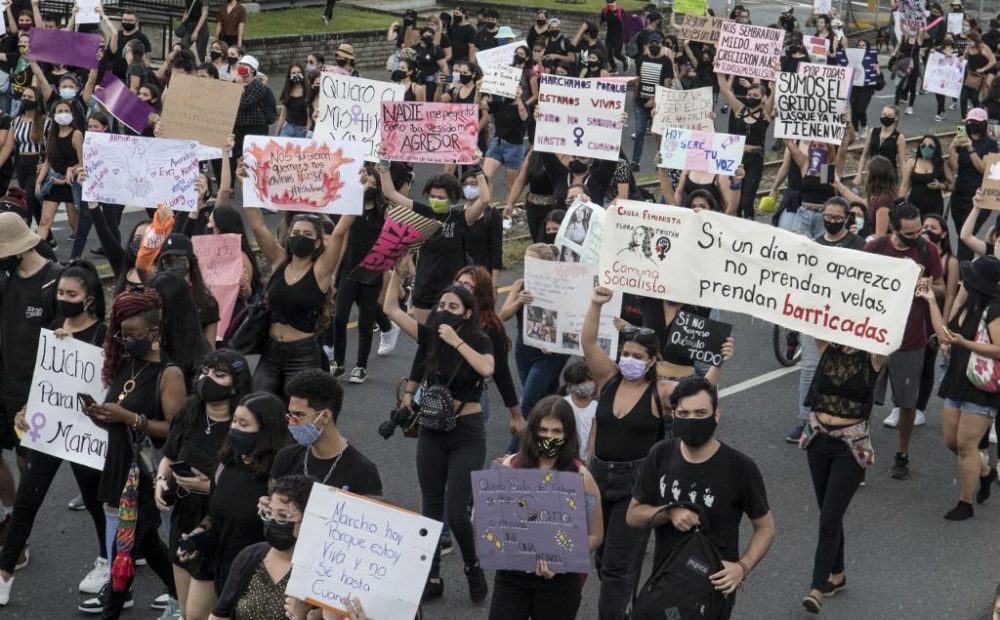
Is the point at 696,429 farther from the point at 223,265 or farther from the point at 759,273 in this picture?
the point at 223,265

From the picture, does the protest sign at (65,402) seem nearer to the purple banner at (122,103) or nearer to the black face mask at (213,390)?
the black face mask at (213,390)

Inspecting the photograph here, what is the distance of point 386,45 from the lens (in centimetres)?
2961

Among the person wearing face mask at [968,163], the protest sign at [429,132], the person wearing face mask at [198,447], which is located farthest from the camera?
the person wearing face mask at [968,163]

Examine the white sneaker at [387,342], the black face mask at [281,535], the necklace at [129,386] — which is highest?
the black face mask at [281,535]

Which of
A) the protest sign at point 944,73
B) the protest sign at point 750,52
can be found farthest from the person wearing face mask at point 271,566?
the protest sign at point 944,73

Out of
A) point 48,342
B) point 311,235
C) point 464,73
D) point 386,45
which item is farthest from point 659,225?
point 386,45

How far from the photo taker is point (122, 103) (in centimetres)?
1298

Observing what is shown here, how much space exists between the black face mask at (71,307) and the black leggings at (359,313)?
11.8 feet

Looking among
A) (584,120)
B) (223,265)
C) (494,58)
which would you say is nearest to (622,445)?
(223,265)

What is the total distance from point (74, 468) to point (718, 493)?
345 cm

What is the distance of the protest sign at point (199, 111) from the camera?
11619 mm

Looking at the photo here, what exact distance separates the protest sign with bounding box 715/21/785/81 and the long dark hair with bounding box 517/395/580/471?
1351 centimetres

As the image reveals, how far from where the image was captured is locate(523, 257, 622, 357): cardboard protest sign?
366 inches

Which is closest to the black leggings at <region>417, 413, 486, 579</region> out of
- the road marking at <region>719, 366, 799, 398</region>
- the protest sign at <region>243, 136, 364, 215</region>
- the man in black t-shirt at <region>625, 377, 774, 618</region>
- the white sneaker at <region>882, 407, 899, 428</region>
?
the man in black t-shirt at <region>625, 377, 774, 618</region>
